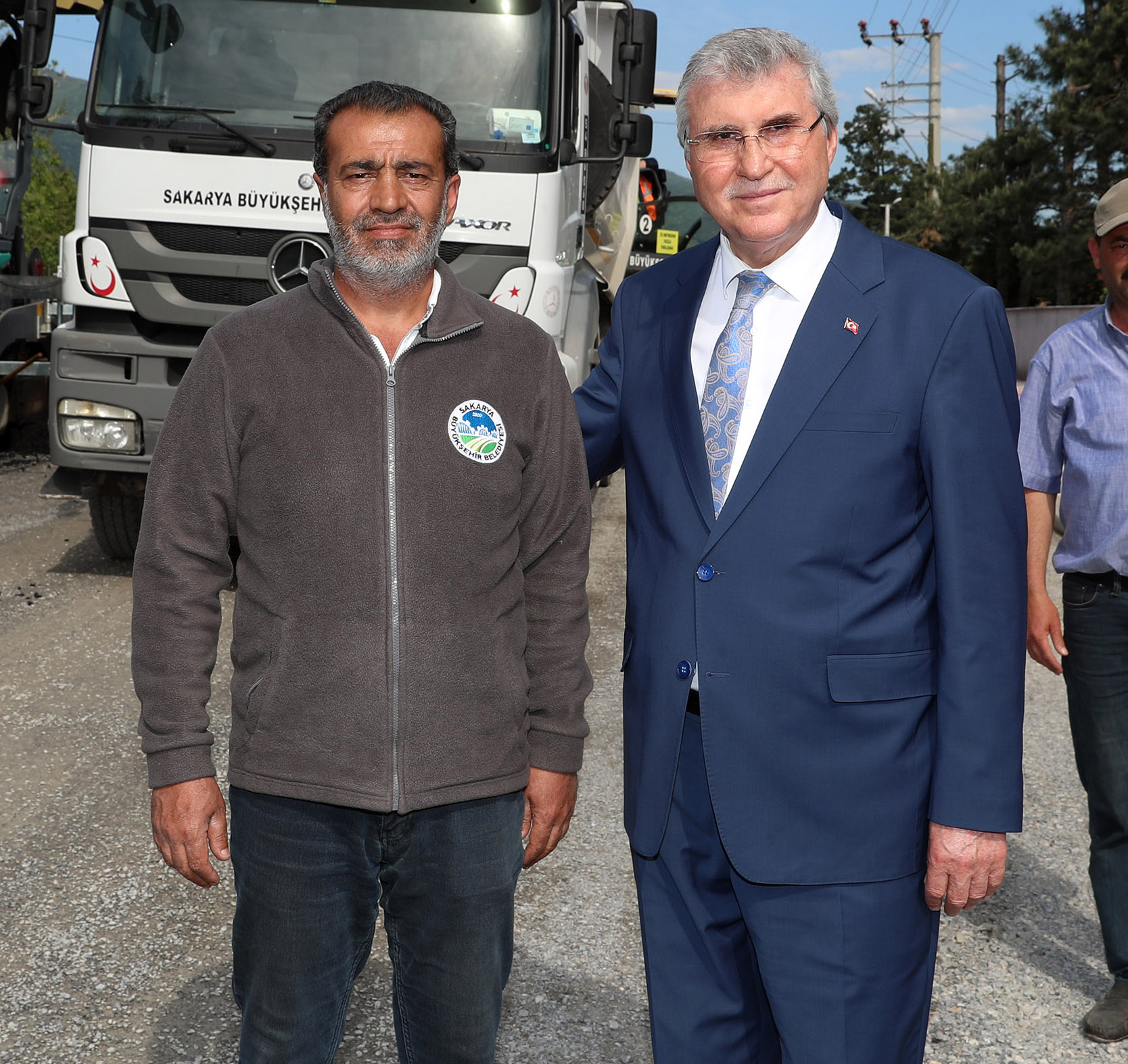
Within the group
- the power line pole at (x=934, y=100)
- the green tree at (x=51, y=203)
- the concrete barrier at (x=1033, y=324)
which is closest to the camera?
the concrete barrier at (x=1033, y=324)

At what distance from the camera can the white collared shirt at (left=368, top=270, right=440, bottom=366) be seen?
2146 mm

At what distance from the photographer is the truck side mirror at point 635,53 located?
259 inches

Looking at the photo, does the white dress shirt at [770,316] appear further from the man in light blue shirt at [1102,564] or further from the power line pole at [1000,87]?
the power line pole at [1000,87]

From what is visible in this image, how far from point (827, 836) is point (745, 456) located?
0.65 m

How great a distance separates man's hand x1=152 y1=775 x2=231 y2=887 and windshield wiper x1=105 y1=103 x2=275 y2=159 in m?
4.91

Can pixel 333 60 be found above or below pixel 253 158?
above

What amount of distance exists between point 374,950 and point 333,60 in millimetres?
4468

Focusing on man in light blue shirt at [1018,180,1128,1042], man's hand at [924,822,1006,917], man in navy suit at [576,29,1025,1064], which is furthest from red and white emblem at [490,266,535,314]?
man's hand at [924,822,1006,917]

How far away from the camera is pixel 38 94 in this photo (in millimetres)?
6859

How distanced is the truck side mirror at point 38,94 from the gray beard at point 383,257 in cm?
539

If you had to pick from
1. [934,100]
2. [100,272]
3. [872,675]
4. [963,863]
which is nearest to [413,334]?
[872,675]

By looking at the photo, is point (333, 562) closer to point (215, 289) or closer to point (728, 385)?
point (728, 385)

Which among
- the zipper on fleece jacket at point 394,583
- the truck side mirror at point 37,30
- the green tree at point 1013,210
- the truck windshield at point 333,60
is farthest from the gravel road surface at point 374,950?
the green tree at point 1013,210

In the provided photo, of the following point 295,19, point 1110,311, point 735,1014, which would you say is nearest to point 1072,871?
point 1110,311
